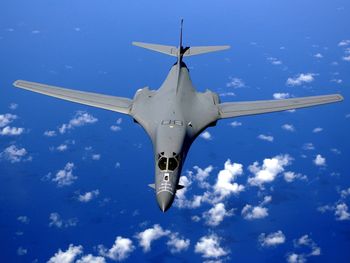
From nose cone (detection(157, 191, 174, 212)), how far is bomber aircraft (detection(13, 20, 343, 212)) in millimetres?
3044

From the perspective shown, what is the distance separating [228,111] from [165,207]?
12.1m

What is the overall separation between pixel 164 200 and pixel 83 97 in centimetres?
1397

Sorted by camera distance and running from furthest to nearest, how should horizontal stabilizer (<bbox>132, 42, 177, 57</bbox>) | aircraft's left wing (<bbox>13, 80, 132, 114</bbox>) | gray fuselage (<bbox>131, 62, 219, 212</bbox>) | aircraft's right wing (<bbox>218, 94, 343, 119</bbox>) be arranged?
1. horizontal stabilizer (<bbox>132, 42, 177, 57</bbox>)
2. aircraft's left wing (<bbox>13, 80, 132, 114</bbox>)
3. aircraft's right wing (<bbox>218, 94, 343, 119</bbox>)
4. gray fuselage (<bbox>131, 62, 219, 212</bbox>)

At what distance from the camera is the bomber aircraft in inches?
1105

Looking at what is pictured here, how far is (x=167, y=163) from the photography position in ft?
81.5

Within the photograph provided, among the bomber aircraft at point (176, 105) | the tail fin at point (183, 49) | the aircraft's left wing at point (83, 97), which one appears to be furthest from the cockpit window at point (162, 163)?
the tail fin at point (183, 49)

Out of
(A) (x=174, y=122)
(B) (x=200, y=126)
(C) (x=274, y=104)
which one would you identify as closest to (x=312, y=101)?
(C) (x=274, y=104)

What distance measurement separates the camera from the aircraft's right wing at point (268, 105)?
3241 cm

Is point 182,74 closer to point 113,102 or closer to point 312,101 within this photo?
point 113,102

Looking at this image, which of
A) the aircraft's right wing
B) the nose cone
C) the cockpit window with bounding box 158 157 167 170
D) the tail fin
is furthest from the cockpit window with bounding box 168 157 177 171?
the tail fin

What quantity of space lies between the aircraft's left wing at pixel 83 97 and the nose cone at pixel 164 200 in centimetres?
1098

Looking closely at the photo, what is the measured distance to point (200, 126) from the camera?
31.0 m

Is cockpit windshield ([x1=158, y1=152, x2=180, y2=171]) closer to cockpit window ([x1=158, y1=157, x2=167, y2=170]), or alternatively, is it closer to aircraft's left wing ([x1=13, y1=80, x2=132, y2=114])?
cockpit window ([x1=158, y1=157, x2=167, y2=170])

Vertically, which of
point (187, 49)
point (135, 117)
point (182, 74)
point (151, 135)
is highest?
point (187, 49)
